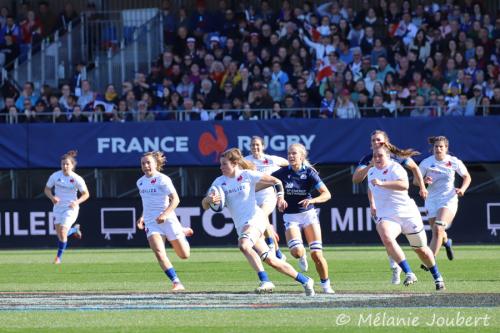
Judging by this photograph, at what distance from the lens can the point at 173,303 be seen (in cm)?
1407

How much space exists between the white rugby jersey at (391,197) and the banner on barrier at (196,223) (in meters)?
14.2

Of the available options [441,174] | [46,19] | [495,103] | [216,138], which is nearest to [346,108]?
[216,138]

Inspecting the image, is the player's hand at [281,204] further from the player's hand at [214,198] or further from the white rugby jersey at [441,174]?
the white rugby jersey at [441,174]

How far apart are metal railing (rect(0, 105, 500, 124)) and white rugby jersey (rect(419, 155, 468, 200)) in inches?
369

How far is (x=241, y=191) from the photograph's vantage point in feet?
49.9

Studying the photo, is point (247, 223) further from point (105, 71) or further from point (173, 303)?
point (105, 71)

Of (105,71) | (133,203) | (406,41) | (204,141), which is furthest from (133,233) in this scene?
(406,41)

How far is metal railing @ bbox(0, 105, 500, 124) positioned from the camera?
2973 cm

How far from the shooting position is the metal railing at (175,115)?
2973 cm

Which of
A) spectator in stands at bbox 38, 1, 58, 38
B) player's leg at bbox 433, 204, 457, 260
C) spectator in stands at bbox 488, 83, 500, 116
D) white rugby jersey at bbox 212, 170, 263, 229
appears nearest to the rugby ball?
white rugby jersey at bbox 212, 170, 263, 229

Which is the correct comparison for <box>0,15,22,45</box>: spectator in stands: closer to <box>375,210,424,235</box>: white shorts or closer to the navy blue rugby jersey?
the navy blue rugby jersey

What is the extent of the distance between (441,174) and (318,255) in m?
5.21

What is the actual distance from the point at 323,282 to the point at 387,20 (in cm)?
1781

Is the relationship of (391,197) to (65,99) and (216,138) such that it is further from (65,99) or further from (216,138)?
(65,99)
